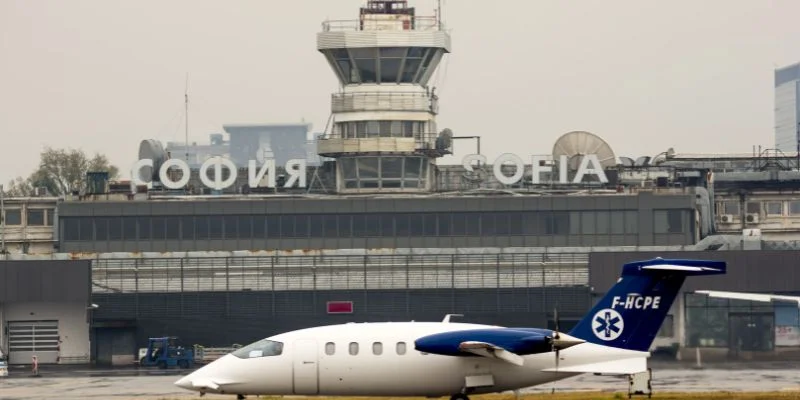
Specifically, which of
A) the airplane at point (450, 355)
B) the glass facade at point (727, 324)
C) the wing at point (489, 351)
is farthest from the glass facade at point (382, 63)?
the wing at point (489, 351)

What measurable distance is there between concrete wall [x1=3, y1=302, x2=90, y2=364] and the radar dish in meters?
41.7

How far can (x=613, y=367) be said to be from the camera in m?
61.5

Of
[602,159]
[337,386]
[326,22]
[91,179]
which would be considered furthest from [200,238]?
[337,386]

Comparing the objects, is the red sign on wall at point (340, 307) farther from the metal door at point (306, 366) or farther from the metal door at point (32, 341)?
the metal door at point (306, 366)

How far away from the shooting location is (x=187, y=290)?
396 feet

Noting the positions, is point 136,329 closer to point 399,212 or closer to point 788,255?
point 399,212

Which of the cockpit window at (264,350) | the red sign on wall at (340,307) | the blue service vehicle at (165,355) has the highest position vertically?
the cockpit window at (264,350)

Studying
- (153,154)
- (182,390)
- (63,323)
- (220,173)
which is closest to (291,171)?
(220,173)

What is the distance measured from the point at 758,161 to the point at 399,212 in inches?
1540

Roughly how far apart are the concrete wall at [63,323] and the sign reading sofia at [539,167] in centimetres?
3335

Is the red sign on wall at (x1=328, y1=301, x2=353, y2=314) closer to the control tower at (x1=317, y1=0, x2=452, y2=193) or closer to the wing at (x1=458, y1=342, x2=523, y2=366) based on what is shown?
the control tower at (x1=317, y1=0, x2=452, y2=193)

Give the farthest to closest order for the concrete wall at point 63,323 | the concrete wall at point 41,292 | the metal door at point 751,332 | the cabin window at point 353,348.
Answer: the concrete wall at point 63,323 → the concrete wall at point 41,292 → the metal door at point 751,332 → the cabin window at point 353,348

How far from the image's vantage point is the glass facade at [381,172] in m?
136

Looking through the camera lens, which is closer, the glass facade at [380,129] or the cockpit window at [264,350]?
the cockpit window at [264,350]
